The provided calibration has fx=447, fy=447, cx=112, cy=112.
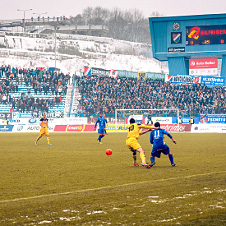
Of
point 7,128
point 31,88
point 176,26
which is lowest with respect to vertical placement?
point 7,128

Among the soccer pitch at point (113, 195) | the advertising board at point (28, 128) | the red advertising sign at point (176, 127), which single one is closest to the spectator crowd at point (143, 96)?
the advertising board at point (28, 128)

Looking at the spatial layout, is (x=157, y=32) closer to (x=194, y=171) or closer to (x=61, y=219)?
(x=194, y=171)

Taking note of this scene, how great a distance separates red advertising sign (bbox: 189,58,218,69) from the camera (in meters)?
51.8

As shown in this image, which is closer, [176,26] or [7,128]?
[7,128]

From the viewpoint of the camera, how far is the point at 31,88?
192 ft

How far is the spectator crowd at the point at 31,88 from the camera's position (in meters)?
53.3

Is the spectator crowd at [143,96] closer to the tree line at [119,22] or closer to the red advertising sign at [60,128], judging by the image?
the red advertising sign at [60,128]

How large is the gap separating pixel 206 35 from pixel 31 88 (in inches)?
925

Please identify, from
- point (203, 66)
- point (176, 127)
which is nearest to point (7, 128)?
point (176, 127)

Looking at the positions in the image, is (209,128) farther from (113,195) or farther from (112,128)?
(113,195)

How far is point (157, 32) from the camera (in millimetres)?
51594

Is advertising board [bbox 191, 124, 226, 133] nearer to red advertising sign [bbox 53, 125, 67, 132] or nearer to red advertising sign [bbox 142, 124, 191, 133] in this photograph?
red advertising sign [bbox 142, 124, 191, 133]

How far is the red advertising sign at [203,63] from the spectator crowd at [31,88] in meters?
16.9

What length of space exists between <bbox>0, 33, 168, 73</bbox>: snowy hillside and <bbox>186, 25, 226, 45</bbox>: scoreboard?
39393 mm
